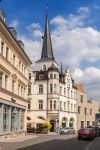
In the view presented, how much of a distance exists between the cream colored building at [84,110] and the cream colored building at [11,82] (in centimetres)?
4242

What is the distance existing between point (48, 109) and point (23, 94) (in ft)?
88.4

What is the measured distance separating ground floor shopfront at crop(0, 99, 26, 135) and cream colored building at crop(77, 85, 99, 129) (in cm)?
4386

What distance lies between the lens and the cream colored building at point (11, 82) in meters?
35.4

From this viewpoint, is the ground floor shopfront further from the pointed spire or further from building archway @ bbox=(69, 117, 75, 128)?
the pointed spire

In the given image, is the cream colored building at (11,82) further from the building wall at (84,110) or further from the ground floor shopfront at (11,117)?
the building wall at (84,110)

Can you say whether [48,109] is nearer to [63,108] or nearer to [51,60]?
[63,108]

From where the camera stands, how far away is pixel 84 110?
9325 cm

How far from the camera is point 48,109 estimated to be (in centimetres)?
7506

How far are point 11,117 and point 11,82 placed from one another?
4055 mm

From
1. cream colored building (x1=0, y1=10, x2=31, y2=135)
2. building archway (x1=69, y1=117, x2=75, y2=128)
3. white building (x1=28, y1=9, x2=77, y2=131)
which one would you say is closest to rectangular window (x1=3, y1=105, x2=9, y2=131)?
cream colored building (x1=0, y1=10, x2=31, y2=135)

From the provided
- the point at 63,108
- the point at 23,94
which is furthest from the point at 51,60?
the point at 23,94

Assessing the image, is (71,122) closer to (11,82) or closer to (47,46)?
(47,46)

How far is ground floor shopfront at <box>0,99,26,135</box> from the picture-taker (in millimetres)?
35438

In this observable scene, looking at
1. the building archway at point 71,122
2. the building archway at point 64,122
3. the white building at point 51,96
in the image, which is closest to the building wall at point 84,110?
the building archway at point 71,122
